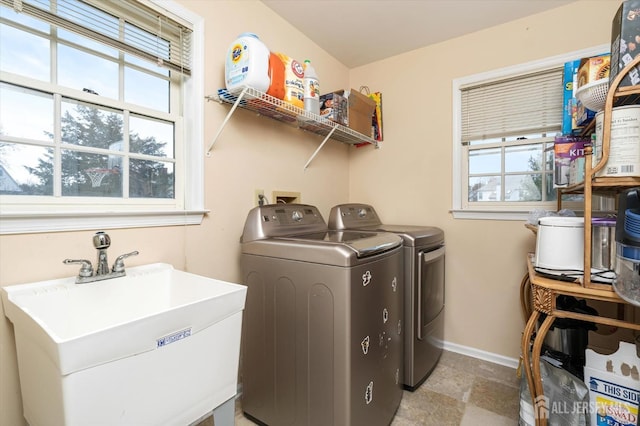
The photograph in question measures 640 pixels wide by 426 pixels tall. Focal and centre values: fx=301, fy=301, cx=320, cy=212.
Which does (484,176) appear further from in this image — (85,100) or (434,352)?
(85,100)

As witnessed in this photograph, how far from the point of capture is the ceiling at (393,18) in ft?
6.51

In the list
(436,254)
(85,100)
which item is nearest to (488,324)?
(436,254)

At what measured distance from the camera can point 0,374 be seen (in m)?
1.05

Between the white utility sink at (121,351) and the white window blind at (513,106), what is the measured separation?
7.29ft

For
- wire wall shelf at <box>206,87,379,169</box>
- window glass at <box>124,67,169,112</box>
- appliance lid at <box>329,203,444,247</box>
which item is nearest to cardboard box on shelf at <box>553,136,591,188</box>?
appliance lid at <box>329,203,444,247</box>

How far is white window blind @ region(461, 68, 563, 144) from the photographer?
2.11m

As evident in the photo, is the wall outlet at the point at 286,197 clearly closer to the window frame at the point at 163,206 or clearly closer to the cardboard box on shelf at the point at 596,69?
the window frame at the point at 163,206

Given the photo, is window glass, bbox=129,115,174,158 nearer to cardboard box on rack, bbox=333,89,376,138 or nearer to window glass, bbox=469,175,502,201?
cardboard box on rack, bbox=333,89,376,138

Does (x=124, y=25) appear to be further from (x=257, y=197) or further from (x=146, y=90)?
(x=257, y=197)

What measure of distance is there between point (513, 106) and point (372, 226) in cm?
137

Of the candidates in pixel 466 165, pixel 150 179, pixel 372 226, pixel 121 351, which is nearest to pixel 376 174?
pixel 372 226

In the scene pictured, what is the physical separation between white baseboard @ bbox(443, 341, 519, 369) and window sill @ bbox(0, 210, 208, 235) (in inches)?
86.4

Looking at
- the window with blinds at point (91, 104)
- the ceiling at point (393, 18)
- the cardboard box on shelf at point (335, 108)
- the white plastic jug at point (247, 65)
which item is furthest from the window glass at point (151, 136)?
the ceiling at point (393, 18)

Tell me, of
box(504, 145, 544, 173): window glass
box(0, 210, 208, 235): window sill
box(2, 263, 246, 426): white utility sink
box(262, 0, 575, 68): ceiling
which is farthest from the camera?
box(504, 145, 544, 173): window glass
